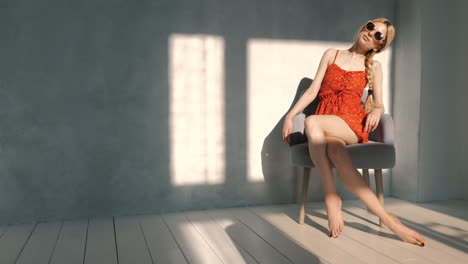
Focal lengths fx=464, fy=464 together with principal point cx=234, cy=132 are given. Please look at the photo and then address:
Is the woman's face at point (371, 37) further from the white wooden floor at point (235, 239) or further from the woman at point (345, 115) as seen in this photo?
the white wooden floor at point (235, 239)

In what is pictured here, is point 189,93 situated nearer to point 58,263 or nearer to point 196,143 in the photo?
point 196,143

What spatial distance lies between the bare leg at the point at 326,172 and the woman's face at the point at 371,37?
0.57 meters

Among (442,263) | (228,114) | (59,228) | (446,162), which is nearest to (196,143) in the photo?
(228,114)

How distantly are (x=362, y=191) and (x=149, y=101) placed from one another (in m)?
1.43

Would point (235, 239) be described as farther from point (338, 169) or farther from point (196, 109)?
point (196, 109)

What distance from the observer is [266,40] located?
3188 millimetres

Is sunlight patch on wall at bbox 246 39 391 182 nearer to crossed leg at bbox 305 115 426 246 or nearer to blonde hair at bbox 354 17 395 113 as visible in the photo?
blonde hair at bbox 354 17 395 113

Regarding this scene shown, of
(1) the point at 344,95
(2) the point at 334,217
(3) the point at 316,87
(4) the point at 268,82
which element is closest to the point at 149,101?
(4) the point at 268,82

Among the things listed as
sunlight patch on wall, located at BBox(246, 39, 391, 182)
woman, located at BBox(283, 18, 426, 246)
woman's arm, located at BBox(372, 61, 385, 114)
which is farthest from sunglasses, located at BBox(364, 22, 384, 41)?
sunlight patch on wall, located at BBox(246, 39, 391, 182)

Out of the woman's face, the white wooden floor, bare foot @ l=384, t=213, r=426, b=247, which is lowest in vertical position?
the white wooden floor

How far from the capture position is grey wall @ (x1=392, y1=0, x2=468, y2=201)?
10.9 feet

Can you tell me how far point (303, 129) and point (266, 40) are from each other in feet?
2.49

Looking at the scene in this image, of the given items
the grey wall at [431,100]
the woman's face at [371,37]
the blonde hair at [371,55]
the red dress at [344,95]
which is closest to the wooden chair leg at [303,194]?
the red dress at [344,95]

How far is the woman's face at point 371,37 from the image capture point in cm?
262
